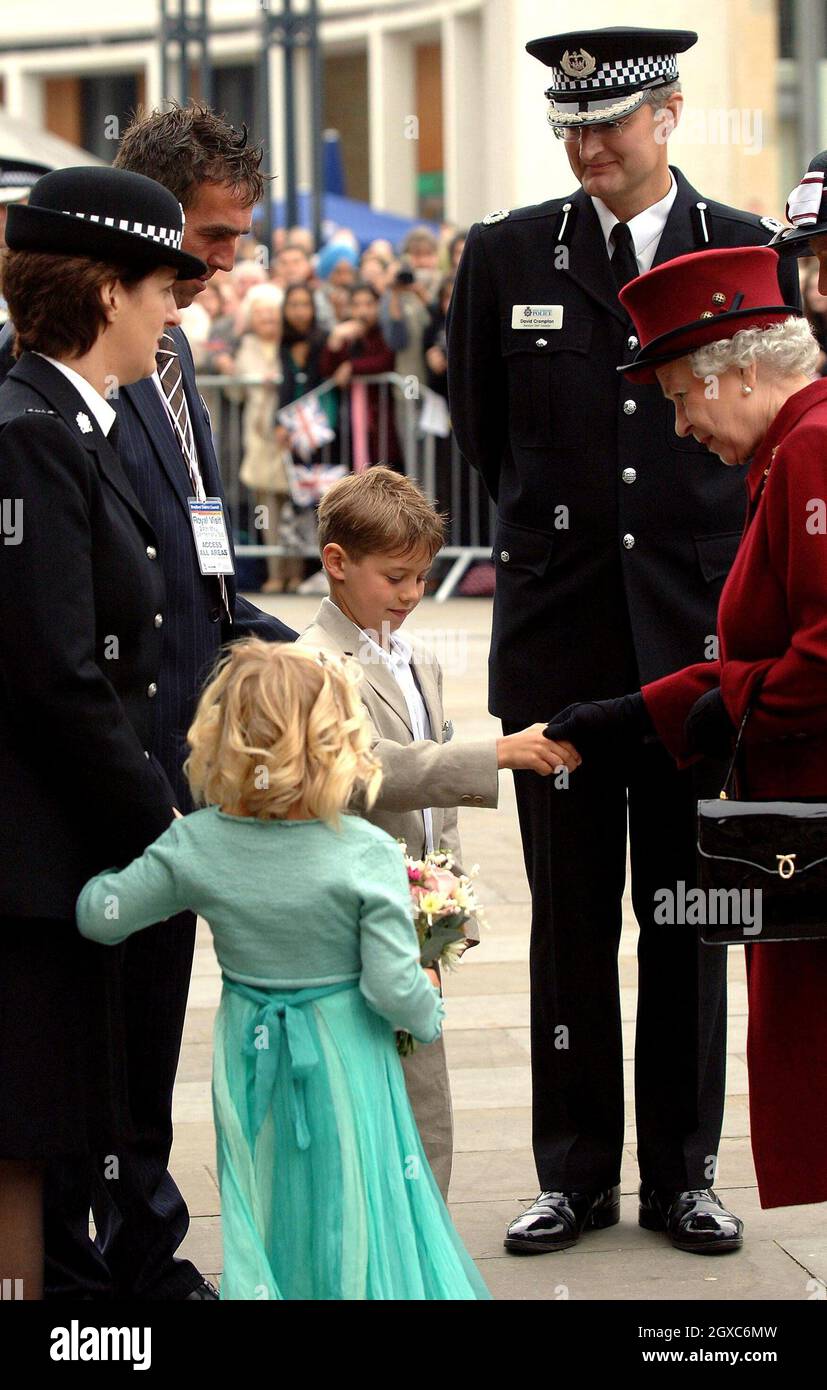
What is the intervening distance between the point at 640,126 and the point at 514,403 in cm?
58

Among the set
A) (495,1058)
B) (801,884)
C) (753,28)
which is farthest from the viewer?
(753,28)

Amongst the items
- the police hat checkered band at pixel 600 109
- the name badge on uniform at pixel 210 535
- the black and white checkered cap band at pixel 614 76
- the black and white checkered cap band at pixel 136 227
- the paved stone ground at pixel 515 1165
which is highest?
the black and white checkered cap band at pixel 614 76

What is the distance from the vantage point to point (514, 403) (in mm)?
4184

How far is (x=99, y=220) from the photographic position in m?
3.21

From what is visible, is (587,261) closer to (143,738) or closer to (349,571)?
(349,571)

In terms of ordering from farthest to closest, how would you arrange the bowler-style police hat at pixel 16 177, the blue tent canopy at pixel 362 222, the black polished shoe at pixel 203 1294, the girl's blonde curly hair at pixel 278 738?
the blue tent canopy at pixel 362 222 → the bowler-style police hat at pixel 16 177 → the black polished shoe at pixel 203 1294 → the girl's blonde curly hair at pixel 278 738

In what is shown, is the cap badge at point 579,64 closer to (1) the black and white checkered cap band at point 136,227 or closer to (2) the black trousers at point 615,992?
(1) the black and white checkered cap band at point 136,227

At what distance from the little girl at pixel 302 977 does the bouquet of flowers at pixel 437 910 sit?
108mm

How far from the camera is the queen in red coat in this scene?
3.40 metres

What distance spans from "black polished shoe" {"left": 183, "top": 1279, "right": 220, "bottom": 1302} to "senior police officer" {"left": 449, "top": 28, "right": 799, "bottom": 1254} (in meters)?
0.63

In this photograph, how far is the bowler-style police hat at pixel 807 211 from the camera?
3555 millimetres

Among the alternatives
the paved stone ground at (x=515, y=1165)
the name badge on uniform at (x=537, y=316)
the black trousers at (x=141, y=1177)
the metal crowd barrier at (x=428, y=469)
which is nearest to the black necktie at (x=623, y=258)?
the name badge on uniform at (x=537, y=316)

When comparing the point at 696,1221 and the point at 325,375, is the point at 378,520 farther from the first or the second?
the point at 325,375

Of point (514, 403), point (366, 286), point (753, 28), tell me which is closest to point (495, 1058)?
point (514, 403)
